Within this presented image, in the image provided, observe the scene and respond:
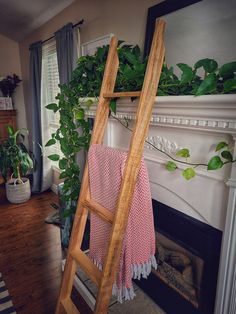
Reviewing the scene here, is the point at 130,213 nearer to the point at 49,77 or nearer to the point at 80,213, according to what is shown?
the point at 80,213

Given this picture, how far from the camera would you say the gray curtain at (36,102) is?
2.91 meters

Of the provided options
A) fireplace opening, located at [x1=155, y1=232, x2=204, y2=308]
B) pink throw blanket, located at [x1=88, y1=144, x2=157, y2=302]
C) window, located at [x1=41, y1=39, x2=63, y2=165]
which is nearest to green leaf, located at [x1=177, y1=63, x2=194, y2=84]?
pink throw blanket, located at [x1=88, y1=144, x2=157, y2=302]

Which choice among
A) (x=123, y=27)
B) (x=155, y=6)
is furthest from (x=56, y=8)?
(x=155, y=6)

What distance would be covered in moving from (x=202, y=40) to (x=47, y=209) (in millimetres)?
2521

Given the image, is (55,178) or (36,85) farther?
(55,178)

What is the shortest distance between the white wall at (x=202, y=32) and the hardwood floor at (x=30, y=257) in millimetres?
1768

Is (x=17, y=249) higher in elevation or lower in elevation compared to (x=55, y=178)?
lower

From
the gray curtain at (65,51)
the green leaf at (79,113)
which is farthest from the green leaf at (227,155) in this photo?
the gray curtain at (65,51)

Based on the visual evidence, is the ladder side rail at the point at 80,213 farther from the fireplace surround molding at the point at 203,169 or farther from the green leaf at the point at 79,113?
the green leaf at the point at 79,113

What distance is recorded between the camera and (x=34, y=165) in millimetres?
3248

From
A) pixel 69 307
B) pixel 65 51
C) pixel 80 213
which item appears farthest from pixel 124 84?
pixel 65 51

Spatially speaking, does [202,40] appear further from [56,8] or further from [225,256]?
[56,8]

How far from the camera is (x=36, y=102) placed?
10.3 feet

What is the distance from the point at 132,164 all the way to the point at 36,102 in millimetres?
2590
